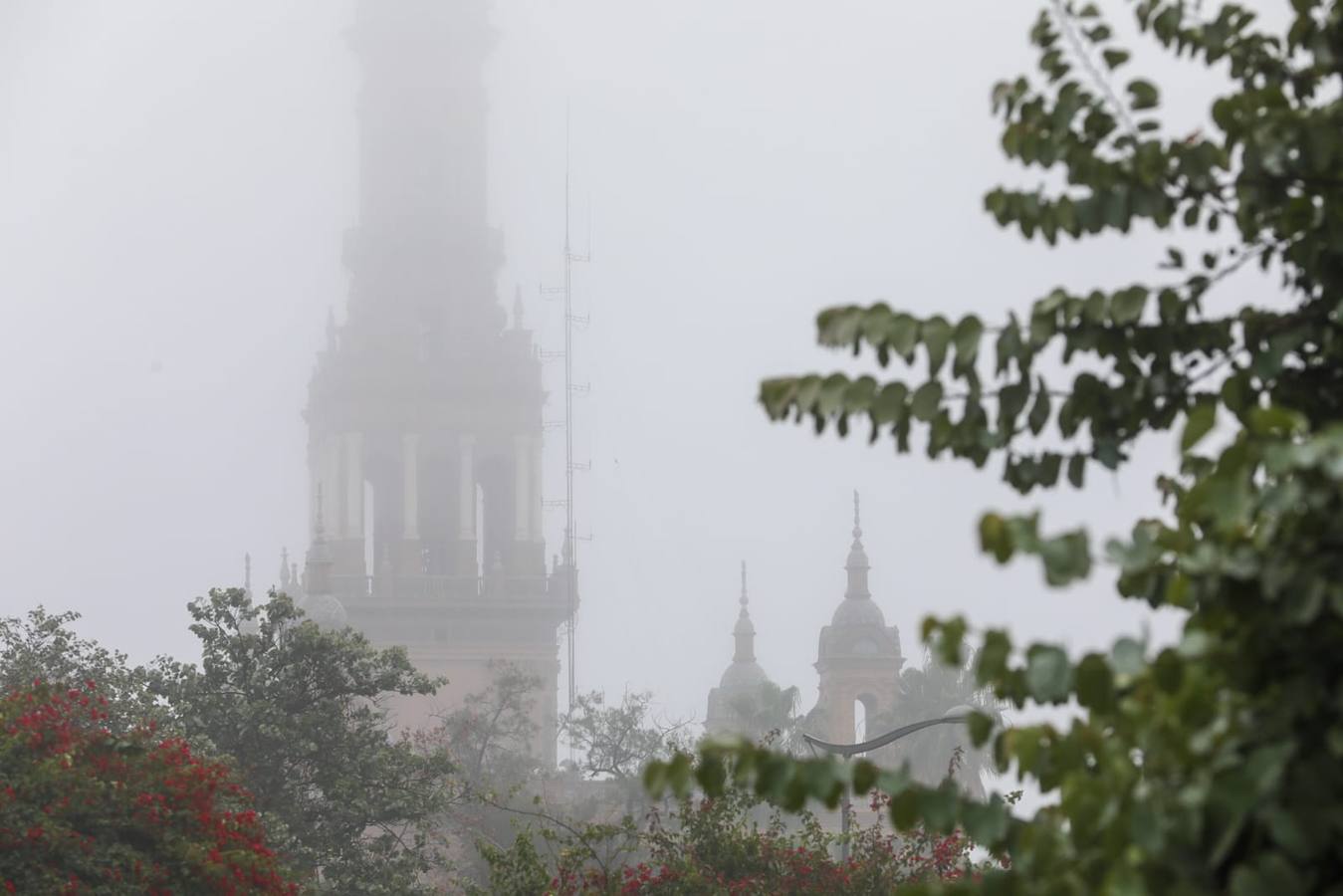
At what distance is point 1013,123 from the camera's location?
596 cm

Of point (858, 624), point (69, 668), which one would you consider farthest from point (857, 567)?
point (69, 668)

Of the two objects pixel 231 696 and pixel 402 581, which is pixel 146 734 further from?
pixel 402 581

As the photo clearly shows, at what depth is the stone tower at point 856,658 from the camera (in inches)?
4286

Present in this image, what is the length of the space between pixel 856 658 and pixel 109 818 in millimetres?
87950

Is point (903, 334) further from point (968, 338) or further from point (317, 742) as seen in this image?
point (317, 742)

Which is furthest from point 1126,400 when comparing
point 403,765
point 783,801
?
point 403,765

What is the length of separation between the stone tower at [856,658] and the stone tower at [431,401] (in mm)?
17082

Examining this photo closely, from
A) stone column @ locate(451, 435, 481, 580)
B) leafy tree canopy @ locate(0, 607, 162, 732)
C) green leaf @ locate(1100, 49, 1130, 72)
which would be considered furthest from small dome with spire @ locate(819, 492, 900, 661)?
green leaf @ locate(1100, 49, 1130, 72)

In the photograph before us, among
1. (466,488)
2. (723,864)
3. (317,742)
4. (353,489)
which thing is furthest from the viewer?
(353,489)

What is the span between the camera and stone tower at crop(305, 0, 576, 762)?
12125 cm

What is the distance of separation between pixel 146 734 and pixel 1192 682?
75.6 ft

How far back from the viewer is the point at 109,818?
896 inches

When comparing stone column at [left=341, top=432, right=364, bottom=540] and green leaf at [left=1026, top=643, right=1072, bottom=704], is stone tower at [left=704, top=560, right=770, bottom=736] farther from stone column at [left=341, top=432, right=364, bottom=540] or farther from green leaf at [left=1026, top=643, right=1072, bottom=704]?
green leaf at [left=1026, top=643, right=1072, bottom=704]

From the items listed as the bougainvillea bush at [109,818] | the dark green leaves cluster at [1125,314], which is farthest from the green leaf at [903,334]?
the bougainvillea bush at [109,818]
